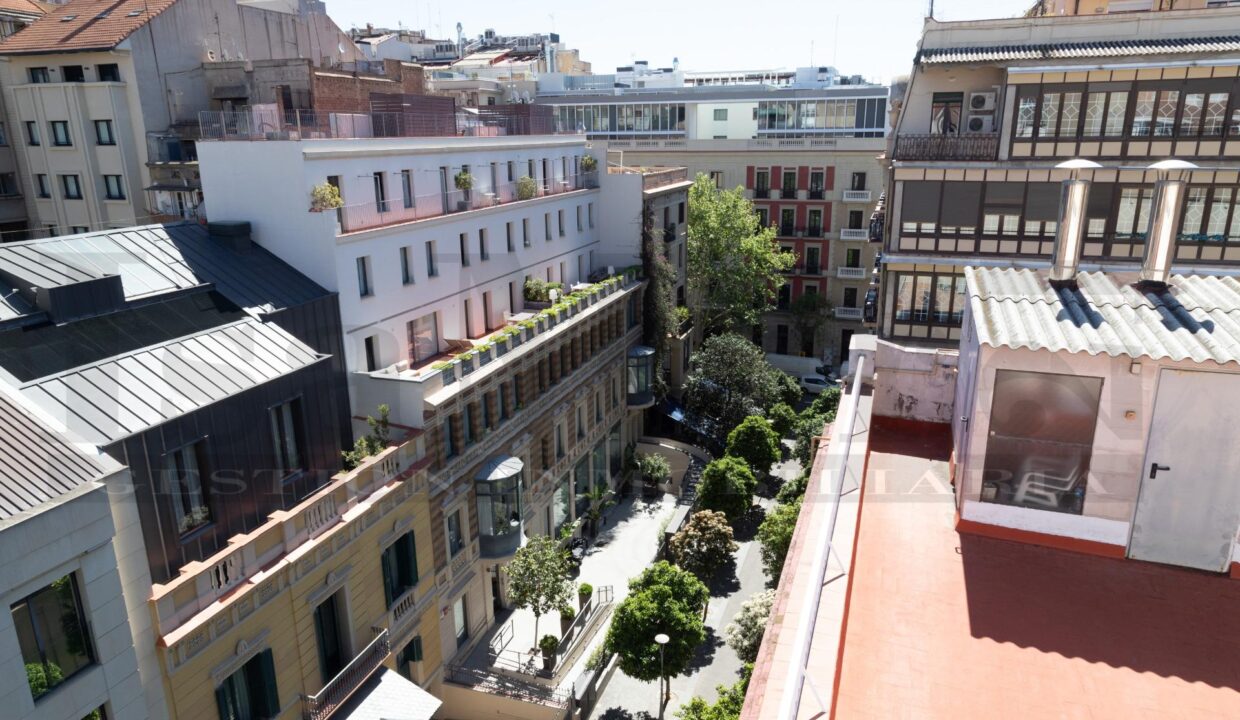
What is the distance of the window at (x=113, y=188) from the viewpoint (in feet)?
124

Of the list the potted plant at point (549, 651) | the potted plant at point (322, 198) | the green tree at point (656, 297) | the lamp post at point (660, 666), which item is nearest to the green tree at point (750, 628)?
the lamp post at point (660, 666)

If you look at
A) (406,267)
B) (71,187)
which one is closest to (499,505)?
(406,267)

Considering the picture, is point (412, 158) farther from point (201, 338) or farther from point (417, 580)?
point (417, 580)

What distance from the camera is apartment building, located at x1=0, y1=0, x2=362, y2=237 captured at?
3628 centimetres

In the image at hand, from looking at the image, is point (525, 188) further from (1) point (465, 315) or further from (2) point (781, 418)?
(2) point (781, 418)

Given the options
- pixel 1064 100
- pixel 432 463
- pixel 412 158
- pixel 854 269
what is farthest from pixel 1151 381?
pixel 854 269

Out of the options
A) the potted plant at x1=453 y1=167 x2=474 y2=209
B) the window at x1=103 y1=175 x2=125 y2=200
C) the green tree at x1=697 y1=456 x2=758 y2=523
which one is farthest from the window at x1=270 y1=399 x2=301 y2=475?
the window at x1=103 y1=175 x2=125 y2=200

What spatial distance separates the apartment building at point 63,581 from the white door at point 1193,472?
16.1 meters

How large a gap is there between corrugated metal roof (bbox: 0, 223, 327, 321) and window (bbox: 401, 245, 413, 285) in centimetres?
431

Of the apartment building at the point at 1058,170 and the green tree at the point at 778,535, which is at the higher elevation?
the apartment building at the point at 1058,170

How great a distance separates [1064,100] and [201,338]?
21842 mm

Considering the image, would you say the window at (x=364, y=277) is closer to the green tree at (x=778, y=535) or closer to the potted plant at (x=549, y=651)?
the potted plant at (x=549, y=651)

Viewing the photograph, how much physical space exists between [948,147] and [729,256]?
34.8 metres

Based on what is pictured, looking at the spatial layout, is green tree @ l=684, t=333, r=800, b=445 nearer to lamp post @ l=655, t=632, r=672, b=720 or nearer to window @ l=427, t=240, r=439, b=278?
lamp post @ l=655, t=632, r=672, b=720
